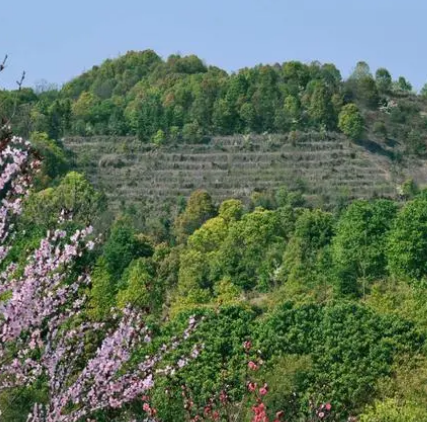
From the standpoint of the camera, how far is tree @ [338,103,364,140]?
14275 cm

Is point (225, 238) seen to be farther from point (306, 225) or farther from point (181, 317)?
point (181, 317)

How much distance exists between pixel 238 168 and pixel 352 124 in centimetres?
1527

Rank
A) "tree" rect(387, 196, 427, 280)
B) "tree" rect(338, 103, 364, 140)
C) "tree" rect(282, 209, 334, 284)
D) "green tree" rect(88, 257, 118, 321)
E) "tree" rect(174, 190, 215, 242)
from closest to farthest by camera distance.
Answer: "tree" rect(387, 196, 427, 280) < "green tree" rect(88, 257, 118, 321) < "tree" rect(282, 209, 334, 284) < "tree" rect(174, 190, 215, 242) < "tree" rect(338, 103, 364, 140)

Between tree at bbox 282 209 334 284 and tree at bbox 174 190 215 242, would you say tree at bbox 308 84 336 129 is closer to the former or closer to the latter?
tree at bbox 174 190 215 242

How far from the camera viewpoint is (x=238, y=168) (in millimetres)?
138750

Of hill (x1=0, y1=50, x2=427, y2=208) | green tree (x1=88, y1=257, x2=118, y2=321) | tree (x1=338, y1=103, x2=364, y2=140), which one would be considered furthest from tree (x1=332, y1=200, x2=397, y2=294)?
tree (x1=338, y1=103, x2=364, y2=140)

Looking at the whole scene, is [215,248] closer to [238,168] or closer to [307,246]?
[307,246]

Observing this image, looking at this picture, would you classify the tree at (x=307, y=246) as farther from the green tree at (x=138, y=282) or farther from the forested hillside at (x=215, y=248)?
the green tree at (x=138, y=282)

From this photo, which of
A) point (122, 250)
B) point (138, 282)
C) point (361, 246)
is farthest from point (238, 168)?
point (138, 282)

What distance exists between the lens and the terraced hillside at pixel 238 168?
5177 inches

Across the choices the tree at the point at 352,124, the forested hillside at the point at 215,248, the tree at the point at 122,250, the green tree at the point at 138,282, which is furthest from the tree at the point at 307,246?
the tree at the point at 352,124

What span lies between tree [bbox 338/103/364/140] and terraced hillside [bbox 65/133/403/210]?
1.22 metres

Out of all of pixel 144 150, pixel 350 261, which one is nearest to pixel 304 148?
pixel 144 150

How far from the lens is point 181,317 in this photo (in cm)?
6328
